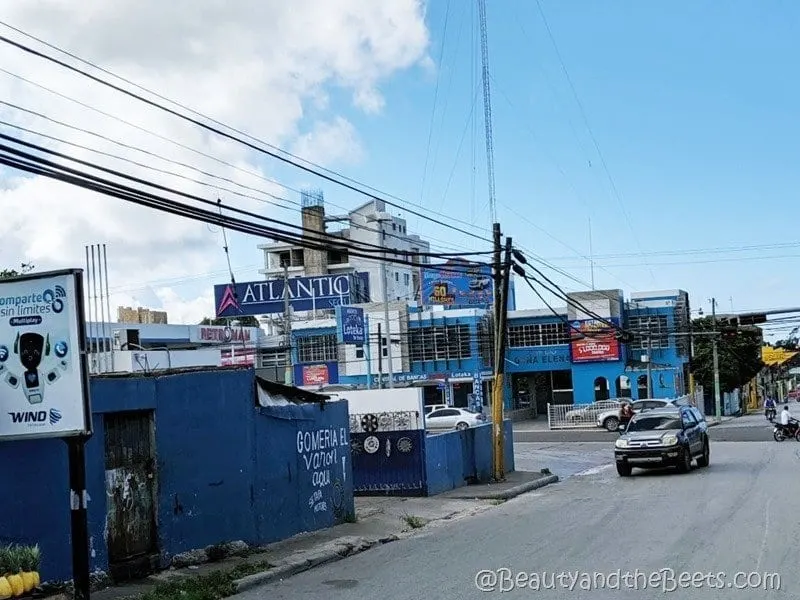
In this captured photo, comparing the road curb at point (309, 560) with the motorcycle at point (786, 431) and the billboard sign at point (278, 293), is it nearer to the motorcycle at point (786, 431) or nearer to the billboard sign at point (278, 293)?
the motorcycle at point (786, 431)

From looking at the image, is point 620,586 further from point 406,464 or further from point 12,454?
point 406,464

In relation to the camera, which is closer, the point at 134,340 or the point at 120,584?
the point at 120,584

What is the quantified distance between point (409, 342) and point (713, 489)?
145ft

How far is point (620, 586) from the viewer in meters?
10.4

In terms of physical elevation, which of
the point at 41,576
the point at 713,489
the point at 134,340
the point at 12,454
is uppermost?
the point at 134,340

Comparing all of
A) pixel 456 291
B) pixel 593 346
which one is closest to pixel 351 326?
pixel 593 346

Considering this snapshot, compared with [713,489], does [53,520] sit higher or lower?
higher

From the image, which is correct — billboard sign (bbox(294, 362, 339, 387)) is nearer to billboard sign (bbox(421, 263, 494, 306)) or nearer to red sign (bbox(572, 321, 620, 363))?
billboard sign (bbox(421, 263, 494, 306))

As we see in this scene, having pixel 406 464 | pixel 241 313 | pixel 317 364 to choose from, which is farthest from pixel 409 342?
pixel 406 464

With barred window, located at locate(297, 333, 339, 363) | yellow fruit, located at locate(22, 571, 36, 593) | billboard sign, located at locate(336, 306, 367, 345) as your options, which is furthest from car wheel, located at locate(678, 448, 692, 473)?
barred window, located at locate(297, 333, 339, 363)

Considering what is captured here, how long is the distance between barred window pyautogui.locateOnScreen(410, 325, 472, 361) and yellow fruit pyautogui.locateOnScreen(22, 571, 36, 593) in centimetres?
5318

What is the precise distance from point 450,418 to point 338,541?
101 ft

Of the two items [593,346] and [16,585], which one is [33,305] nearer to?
[16,585]

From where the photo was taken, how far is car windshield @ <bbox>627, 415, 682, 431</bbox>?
25.0 m
